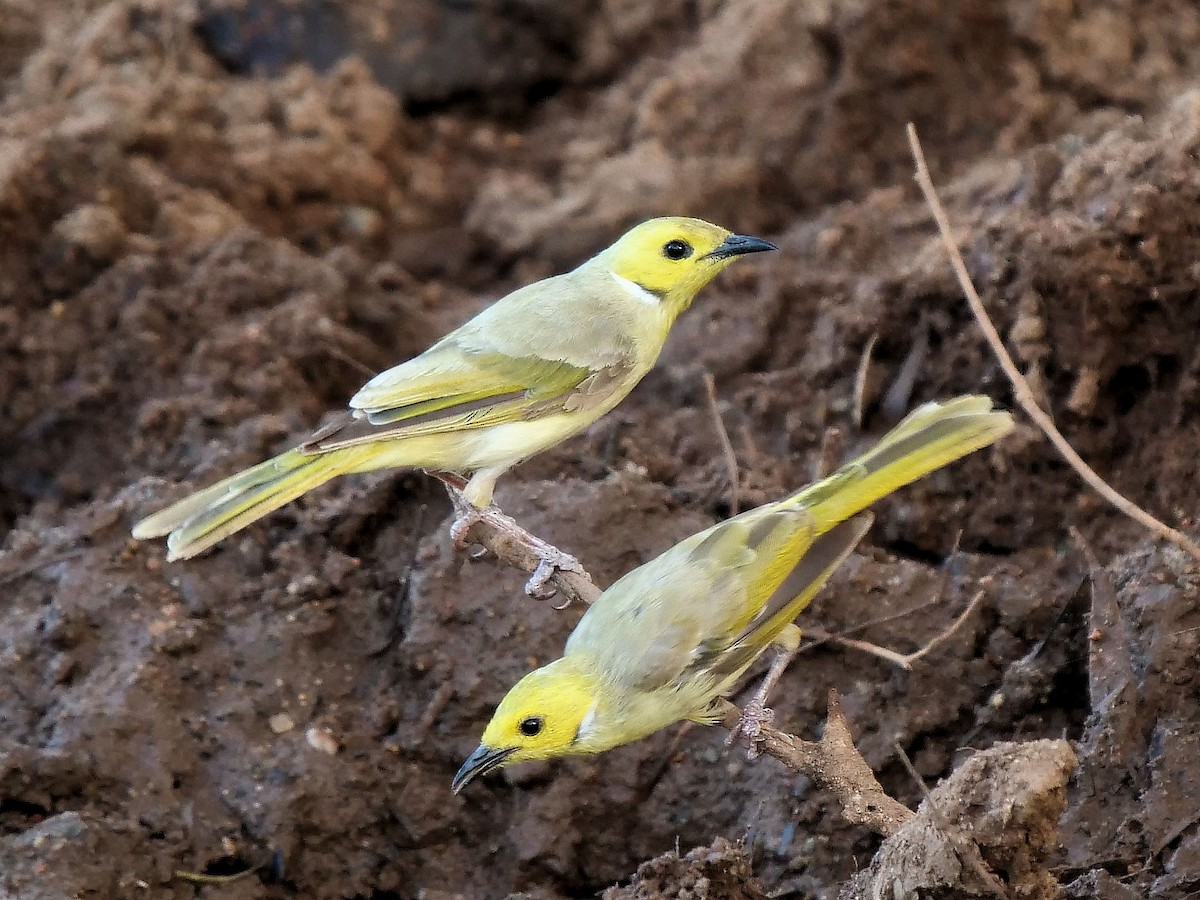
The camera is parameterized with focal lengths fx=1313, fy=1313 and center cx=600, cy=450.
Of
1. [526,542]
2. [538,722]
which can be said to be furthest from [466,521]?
[538,722]

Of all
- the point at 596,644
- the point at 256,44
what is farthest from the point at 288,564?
the point at 256,44

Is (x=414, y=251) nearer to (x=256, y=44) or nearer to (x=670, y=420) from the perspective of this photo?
(x=256, y=44)

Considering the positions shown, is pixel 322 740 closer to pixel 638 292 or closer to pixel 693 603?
pixel 693 603

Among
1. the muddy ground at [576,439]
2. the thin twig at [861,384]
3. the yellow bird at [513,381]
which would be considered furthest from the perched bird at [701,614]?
the thin twig at [861,384]

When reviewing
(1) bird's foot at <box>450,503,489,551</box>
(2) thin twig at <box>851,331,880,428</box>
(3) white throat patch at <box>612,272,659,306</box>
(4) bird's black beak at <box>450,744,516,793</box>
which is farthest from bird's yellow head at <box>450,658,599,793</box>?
(2) thin twig at <box>851,331,880,428</box>

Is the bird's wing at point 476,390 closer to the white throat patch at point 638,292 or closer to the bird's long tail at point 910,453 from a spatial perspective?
the white throat patch at point 638,292

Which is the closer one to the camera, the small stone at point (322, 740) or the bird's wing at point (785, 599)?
the bird's wing at point (785, 599)

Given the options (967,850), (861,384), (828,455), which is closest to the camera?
(967,850)
